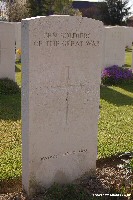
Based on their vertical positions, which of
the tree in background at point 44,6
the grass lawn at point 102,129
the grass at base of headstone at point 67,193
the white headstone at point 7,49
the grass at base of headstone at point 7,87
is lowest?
the grass at base of headstone at point 67,193

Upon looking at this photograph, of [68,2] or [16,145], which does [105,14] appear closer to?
[68,2]

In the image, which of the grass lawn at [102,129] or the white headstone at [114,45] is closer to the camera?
the grass lawn at [102,129]

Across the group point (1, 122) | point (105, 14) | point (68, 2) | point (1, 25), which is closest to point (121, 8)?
point (105, 14)

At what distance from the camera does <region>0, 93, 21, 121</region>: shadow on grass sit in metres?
7.10

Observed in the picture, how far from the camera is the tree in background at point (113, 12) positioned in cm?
4072

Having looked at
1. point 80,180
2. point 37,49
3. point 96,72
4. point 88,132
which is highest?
point 37,49

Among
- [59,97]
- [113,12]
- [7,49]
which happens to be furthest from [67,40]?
[113,12]

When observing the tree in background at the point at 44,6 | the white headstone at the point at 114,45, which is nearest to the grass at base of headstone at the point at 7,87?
the white headstone at the point at 114,45

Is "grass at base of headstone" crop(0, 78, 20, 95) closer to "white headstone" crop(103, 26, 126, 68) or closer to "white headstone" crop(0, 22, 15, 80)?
"white headstone" crop(0, 22, 15, 80)

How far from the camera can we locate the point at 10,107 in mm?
7898

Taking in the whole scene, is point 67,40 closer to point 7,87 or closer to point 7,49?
point 7,87

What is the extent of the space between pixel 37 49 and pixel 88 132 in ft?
4.29

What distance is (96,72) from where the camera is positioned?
13.7 ft

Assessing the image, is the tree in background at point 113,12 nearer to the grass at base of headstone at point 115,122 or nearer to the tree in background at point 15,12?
the tree in background at point 15,12
